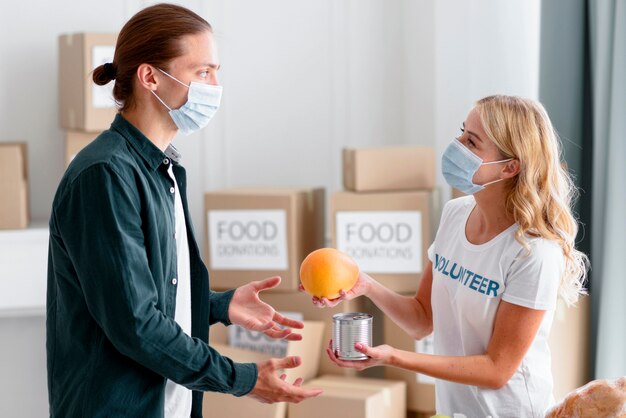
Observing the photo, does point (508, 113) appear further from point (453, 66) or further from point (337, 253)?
point (453, 66)

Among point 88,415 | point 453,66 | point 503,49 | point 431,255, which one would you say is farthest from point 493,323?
point 453,66

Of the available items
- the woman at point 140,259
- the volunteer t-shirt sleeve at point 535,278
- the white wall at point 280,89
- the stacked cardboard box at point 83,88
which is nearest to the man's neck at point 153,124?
the woman at point 140,259

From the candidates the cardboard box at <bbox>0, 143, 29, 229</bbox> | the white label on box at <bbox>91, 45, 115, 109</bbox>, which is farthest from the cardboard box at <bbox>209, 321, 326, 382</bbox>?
the white label on box at <bbox>91, 45, 115, 109</bbox>

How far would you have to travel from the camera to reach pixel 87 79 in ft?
10.8

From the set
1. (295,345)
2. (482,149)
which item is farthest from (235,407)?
(482,149)

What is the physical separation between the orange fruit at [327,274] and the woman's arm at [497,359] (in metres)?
0.19

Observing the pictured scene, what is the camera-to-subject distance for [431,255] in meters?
1.96

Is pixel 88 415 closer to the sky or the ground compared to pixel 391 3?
closer to the ground

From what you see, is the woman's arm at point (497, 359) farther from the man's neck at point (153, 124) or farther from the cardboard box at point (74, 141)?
the cardboard box at point (74, 141)

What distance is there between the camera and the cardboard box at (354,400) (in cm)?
308

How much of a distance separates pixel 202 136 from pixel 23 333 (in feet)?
3.77

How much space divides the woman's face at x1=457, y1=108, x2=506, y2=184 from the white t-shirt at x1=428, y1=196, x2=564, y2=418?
0.12m

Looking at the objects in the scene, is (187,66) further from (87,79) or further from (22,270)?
(22,270)

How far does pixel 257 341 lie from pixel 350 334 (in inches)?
74.9
